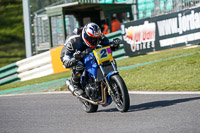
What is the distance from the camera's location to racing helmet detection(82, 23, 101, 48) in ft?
22.0

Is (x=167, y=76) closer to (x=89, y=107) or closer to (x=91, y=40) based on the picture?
(x=89, y=107)

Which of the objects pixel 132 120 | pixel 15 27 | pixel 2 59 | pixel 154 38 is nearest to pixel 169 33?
pixel 154 38

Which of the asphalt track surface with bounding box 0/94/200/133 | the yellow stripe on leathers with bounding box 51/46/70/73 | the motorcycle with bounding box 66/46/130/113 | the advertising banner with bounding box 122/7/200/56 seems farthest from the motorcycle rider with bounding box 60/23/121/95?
the yellow stripe on leathers with bounding box 51/46/70/73

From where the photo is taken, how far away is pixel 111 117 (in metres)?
6.35

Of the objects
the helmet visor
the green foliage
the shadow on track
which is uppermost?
the helmet visor

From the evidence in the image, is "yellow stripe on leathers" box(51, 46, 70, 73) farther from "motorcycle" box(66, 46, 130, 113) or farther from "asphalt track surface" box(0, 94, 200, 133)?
"motorcycle" box(66, 46, 130, 113)

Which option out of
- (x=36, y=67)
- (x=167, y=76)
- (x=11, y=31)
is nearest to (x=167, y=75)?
(x=167, y=76)

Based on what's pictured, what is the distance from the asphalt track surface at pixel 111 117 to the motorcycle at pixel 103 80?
24 cm

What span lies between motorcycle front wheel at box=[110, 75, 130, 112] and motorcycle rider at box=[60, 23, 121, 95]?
72cm

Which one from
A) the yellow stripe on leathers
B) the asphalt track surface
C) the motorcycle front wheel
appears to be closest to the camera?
the asphalt track surface

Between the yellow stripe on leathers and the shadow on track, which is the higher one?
the shadow on track

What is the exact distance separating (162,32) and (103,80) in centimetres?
824

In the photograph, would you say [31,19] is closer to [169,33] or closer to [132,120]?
[169,33]

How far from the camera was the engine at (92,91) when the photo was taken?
22.2 feet
